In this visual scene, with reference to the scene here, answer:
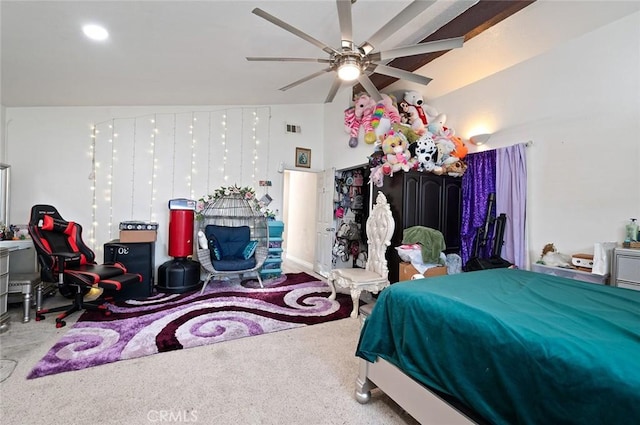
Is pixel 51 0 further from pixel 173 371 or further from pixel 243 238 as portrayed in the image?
pixel 243 238

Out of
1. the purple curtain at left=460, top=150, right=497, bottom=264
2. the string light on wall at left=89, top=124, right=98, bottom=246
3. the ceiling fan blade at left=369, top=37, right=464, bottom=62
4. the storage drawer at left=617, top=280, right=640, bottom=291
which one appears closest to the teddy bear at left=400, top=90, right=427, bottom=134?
the purple curtain at left=460, top=150, right=497, bottom=264

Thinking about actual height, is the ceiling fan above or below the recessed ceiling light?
below

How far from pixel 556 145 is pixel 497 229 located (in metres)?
1.02

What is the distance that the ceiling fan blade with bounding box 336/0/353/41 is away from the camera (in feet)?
5.78

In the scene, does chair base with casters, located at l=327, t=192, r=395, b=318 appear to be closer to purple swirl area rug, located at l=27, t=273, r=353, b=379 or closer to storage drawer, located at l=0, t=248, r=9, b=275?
purple swirl area rug, located at l=27, t=273, r=353, b=379

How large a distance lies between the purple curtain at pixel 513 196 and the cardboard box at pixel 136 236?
14.3 feet

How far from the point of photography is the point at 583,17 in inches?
95.7

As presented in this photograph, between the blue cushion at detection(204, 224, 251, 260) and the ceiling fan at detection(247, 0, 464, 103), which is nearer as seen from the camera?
the ceiling fan at detection(247, 0, 464, 103)

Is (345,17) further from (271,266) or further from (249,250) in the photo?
(271,266)

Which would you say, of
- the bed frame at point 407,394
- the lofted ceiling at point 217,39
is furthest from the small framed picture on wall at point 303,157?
the bed frame at point 407,394

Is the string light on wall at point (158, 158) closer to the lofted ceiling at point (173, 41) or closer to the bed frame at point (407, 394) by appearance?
the lofted ceiling at point (173, 41)

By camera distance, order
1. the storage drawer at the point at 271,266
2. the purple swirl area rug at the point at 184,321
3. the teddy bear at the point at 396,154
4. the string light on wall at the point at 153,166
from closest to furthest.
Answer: the purple swirl area rug at the point at 184,321
the teddy bear at the point at 396,154
the string light on wall at the point at 153,166
the storage drawer at the point at 271,266

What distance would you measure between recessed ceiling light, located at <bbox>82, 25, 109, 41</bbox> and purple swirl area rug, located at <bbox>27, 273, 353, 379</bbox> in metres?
2.63

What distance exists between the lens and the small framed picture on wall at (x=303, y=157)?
17.3 ft
